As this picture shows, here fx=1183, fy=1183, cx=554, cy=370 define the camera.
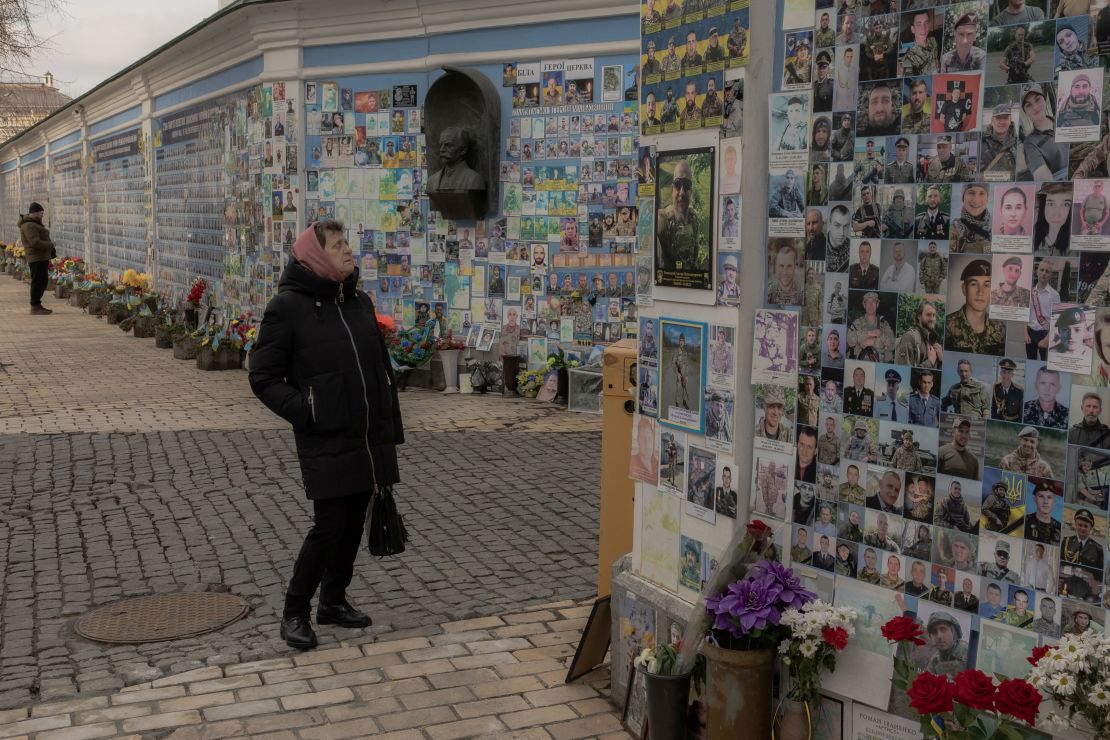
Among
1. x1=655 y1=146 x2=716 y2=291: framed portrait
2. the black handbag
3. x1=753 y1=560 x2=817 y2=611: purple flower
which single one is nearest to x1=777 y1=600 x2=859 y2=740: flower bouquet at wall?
x1=753 y1=560 x2=817 y2=611: purple flower

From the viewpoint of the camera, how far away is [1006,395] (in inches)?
134

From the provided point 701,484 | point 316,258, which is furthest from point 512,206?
point 701,484

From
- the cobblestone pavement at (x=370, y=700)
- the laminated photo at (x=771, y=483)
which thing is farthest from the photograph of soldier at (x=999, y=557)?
the cobblestone pavement at (x=370, y=700)

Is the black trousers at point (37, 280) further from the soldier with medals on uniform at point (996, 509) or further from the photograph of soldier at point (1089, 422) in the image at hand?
the photograph of soldier at point (1089, 422)

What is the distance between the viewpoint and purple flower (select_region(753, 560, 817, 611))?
3910 mm

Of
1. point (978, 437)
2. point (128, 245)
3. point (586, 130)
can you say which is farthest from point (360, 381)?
point (128, 245)

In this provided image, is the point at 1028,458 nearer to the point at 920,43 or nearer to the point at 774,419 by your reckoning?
the point at 774,419

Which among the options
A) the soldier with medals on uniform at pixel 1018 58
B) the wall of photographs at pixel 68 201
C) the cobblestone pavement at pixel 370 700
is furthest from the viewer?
the wall of photographs at pixel 68 201

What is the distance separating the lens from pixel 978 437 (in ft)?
11.5

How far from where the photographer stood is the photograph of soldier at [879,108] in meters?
3.66

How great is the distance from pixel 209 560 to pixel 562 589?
223 centimetres

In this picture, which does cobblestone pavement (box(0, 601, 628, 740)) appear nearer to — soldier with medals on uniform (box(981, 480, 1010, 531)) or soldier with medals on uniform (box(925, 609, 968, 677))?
soldier with medals on uniform (box(925, 609, 968, 677))

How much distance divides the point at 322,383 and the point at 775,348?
7.52 feet

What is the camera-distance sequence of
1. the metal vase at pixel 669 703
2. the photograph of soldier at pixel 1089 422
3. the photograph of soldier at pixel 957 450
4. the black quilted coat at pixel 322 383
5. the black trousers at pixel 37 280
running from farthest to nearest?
the black trousers at pixel 37 280, the black quilted coat at pixel 322 383, the metal vase at pixel 669 703, the photograph of soldier at pixel 957 450, the photograph of soldier at pixel 1089 422
